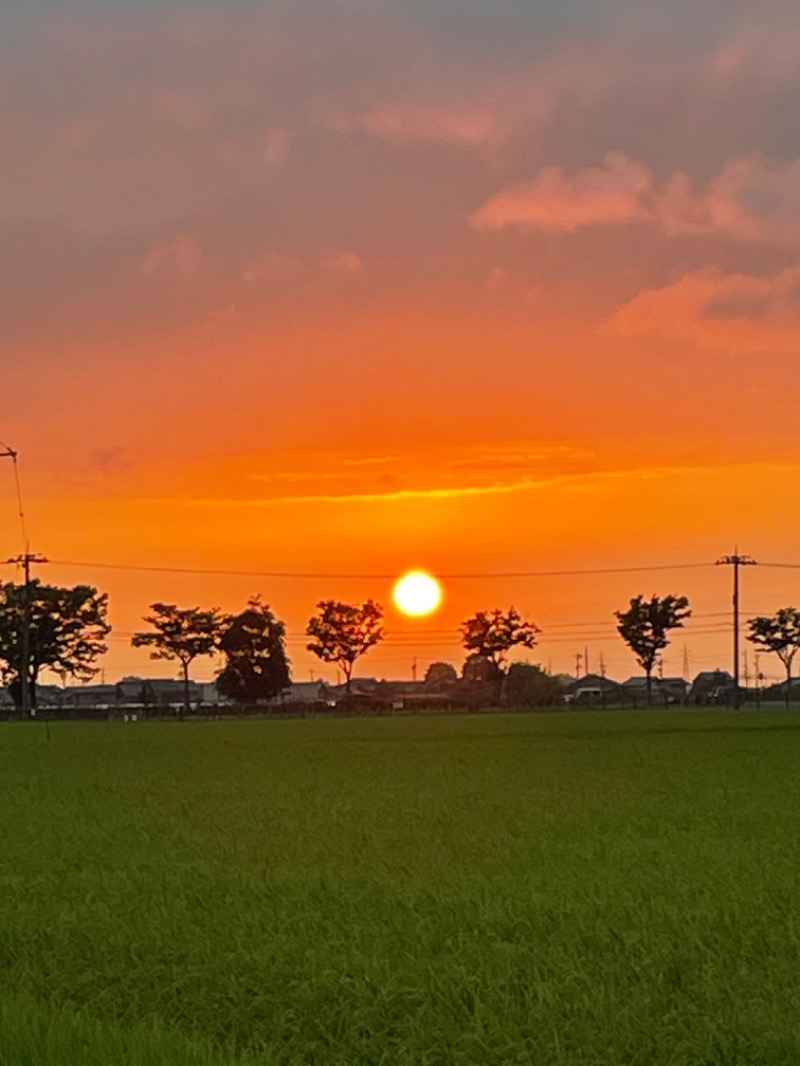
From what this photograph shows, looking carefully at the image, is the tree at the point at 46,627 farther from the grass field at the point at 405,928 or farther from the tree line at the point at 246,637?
the grass field at the point at 405,928

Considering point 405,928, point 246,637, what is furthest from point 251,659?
point 405,928

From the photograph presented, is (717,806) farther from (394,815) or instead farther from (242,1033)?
(242,1033)

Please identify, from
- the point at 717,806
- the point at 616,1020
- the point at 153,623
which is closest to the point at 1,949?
the point at 616,1020

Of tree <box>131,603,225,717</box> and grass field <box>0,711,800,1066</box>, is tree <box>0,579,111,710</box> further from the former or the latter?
grass field <box>0,711,800,1066</box>

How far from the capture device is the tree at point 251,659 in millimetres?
156875

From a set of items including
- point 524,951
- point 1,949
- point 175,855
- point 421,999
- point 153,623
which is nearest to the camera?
point 421,999

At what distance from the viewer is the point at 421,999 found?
10.7 m

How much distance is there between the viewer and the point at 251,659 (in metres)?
157

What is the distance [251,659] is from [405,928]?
14443cm

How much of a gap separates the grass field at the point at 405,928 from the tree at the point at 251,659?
126 metres

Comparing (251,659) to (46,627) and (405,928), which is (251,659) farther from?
(405,928)

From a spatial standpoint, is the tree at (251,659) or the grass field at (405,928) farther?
the tree at (251,659)

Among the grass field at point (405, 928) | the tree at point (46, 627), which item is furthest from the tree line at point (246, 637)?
the grass field at point (405, 928)

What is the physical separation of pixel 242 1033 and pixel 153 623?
14778cm
